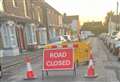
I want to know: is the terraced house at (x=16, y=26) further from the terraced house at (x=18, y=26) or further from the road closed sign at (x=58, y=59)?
the road closed sign at (x=58, y=59)

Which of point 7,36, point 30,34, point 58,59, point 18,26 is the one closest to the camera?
point 58,59

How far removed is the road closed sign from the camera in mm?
13148

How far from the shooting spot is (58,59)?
13.3 m

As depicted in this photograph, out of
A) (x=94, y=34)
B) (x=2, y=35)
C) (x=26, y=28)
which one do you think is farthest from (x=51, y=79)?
(x=94, y=34)

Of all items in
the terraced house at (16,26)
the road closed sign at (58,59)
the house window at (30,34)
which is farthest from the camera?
the house window at (30,34)

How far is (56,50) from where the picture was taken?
1345cm

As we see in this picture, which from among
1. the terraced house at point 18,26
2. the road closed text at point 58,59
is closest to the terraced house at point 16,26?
the terraced house at point 18,26

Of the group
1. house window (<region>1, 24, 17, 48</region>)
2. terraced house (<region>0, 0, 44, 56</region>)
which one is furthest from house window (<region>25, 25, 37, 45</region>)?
house window (<region>1, 24, 17, 48</region>)

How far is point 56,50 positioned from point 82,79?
178 cm

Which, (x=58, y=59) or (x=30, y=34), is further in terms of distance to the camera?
(x=30, y=34)

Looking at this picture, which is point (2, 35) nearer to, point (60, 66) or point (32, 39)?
point (32, 39)

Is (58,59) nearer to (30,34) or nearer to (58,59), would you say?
(58,59)

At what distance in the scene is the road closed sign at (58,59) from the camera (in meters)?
13.1

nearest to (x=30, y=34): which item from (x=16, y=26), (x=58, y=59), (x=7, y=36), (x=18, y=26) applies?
(x=18, y=26)
